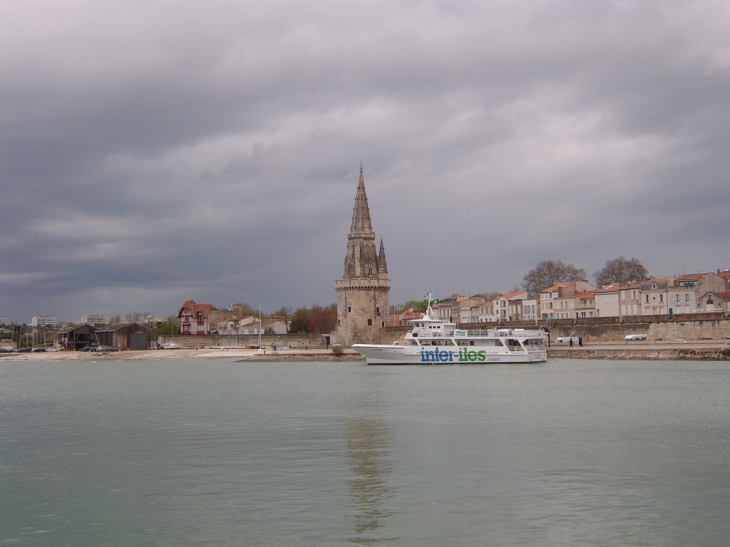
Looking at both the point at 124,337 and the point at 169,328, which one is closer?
the point at 124,337

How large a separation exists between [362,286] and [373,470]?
2556 inches

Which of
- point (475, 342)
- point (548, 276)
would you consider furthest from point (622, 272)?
point (475, 342)

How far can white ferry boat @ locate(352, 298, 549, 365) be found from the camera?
187 ft

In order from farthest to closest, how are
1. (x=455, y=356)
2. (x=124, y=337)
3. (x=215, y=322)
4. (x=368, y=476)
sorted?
(x=215, y=322), (x=124, y=337), (x=455, y=356), (x=368, y=476)

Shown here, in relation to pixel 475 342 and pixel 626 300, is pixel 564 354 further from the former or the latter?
Answer: pixel 626 300

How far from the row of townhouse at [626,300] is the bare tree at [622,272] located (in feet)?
25.9

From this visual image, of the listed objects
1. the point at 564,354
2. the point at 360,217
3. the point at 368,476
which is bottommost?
the point at 564,354

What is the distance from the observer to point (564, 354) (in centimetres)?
6419

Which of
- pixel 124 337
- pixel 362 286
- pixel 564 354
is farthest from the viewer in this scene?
pixel 124 337

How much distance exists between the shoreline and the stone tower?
16.6ft

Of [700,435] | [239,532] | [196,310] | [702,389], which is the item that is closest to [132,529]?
[239,532]

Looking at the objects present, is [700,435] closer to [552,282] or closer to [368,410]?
[368,410]

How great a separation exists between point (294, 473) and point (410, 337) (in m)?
42.3

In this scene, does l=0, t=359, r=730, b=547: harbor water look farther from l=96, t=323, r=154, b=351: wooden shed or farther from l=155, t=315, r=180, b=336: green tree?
l=155, t=315, r=180, b=336: green tree
